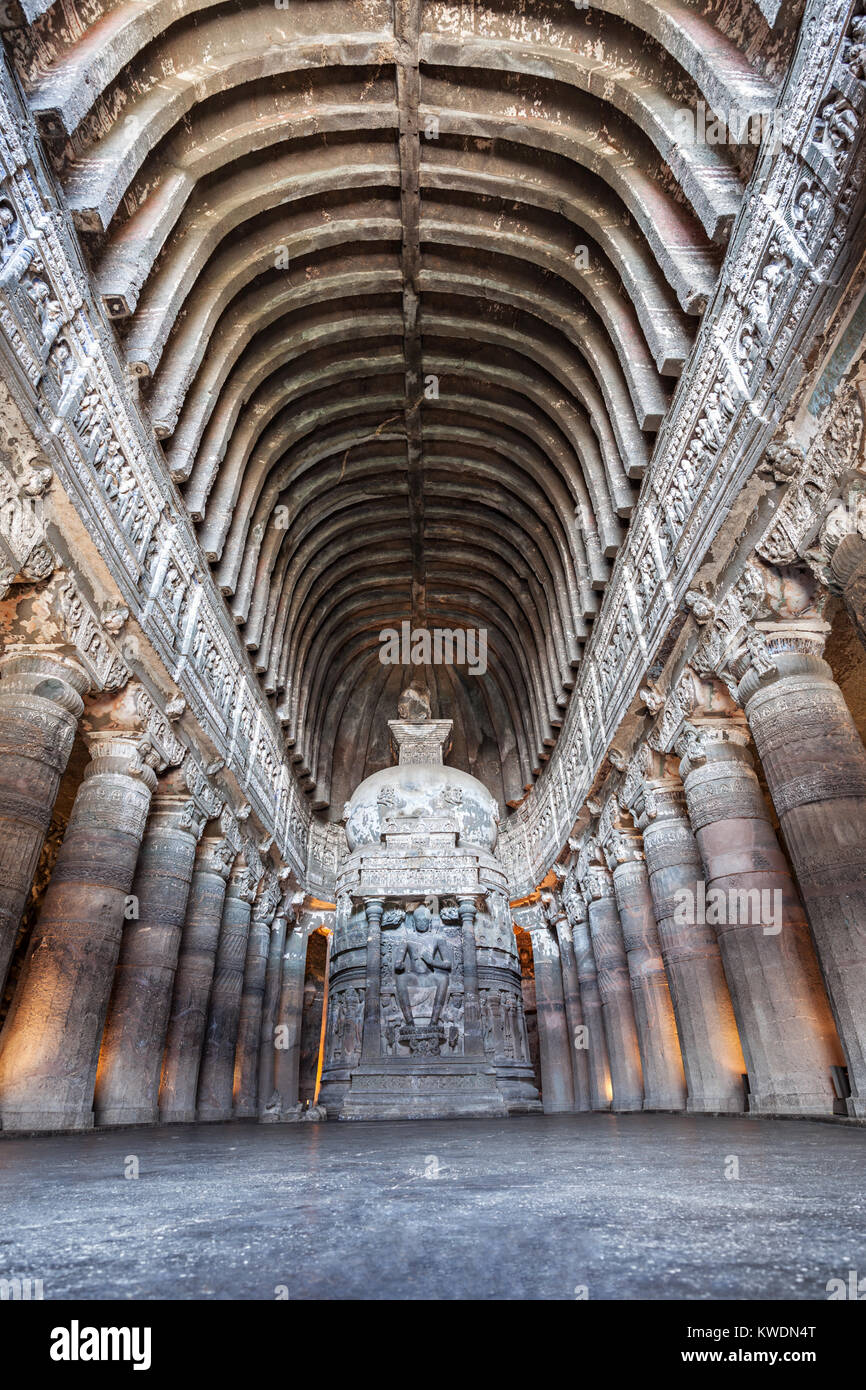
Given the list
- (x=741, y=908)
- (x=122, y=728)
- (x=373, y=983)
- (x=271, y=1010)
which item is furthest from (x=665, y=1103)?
(x=122, y=728)

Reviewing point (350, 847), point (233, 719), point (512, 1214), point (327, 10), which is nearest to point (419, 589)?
point (350, 847)

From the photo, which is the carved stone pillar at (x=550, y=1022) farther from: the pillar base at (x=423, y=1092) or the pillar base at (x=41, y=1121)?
the pillar base at (x=41, y=1121)

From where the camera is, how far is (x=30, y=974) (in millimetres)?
8234

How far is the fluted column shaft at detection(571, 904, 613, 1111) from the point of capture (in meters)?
14.3

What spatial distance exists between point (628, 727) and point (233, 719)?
7.09 meters

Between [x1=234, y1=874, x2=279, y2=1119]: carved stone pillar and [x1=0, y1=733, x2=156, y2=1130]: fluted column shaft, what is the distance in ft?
18.7

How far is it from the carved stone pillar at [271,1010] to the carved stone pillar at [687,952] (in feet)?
27.3

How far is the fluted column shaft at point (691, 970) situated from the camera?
9347mm

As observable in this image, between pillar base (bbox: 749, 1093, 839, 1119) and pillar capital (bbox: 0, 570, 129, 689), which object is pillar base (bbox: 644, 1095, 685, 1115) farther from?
pillar capital (bbox: 0, 570, 129, 689)

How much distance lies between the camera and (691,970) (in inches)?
397

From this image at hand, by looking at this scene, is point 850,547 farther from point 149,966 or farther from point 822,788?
point 149,966

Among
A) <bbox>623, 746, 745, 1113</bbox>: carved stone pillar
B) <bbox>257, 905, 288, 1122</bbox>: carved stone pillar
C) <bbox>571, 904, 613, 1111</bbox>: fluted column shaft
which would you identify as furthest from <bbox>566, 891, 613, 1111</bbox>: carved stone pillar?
<bbox>257, 905, 288, 1122</bbox>: carved stone pillar

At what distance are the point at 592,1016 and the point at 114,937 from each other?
10494 millimetres
